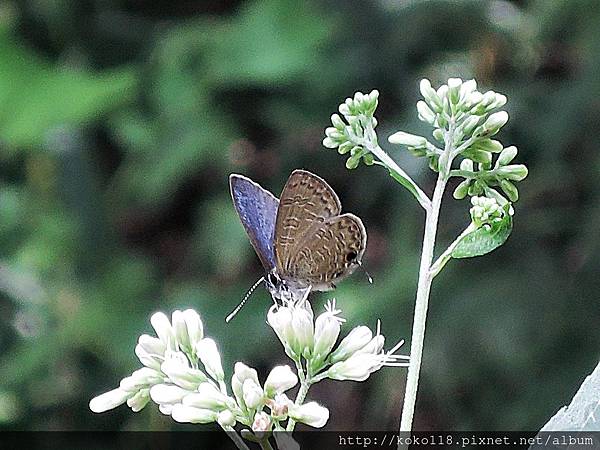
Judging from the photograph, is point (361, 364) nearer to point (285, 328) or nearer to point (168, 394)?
point (285, 328)

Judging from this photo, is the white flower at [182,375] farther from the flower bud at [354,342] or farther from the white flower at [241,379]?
the flower bud at [354,342]

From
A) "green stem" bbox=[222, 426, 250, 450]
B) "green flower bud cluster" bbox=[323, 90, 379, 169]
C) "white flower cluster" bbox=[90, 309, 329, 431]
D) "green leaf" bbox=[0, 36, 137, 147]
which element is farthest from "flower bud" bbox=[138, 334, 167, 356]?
"green leaf" bbox=[0, 36, 137, 147]

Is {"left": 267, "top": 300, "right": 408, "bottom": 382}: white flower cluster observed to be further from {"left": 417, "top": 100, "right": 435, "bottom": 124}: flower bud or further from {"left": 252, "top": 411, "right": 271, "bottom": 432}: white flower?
{"left": 417, "top": 100, "right": 435, "bottom": 124}: flower bud

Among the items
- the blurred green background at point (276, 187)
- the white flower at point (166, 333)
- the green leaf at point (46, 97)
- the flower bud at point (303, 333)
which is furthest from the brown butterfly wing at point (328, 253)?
the green leaf at point (46, 97)

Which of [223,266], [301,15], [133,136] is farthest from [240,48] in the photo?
[223,266]

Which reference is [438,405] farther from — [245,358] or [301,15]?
[301,15]

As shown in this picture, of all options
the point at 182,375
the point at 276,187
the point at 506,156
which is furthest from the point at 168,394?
the point at 276,187

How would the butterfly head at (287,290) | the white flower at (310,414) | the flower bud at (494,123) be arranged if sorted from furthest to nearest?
1. the butterfly head at (287,290)
2. the flower bud at (494,123)
3. the white flower at (310,414)
